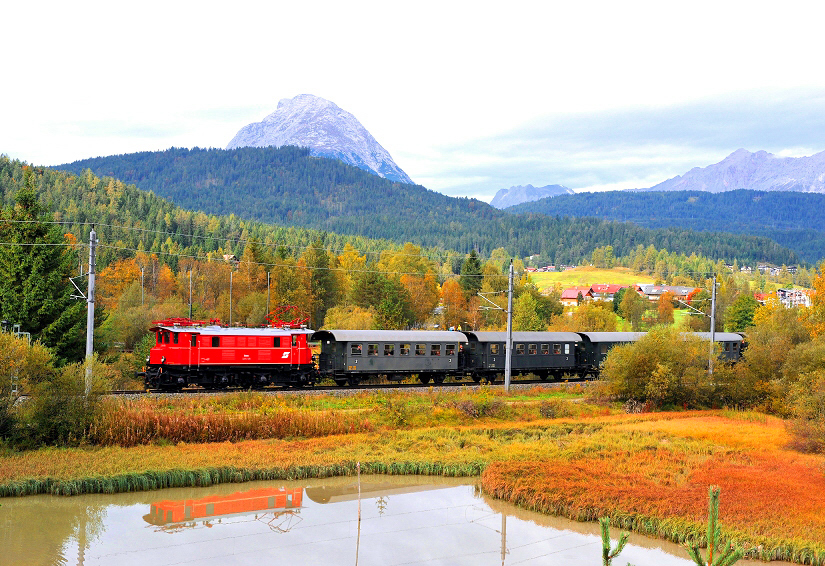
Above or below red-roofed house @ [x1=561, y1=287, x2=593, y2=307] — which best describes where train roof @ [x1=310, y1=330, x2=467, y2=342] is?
above

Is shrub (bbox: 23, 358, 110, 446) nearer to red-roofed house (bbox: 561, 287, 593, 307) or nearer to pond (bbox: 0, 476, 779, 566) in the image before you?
pond (bbox: 0, 476, 779, 566)

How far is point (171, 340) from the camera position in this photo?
127 feet

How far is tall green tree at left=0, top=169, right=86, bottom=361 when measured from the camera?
43.3 meters

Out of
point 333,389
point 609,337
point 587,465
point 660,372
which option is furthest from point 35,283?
point 609,337

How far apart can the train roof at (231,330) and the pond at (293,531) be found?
16.8 meters

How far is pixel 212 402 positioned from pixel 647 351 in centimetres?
2531

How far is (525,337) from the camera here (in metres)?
49.7

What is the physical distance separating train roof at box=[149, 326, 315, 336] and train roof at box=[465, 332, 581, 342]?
39.3 ft

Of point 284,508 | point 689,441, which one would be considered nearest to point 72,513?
point 284,508

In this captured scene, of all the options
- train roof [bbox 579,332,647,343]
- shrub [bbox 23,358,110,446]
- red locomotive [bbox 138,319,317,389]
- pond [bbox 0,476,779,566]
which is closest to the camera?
pond [bbox 0,476,779,566]

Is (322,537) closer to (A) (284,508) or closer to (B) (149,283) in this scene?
(A) (284,508)

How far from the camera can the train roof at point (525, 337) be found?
48281 millimetres

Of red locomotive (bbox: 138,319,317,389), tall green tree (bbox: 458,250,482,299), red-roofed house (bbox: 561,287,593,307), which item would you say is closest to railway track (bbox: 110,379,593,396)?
red locomotive (bbox: 138,319,317,389)

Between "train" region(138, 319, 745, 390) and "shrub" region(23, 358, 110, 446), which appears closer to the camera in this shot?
"shrub" region(23, 358, 110, 446)
